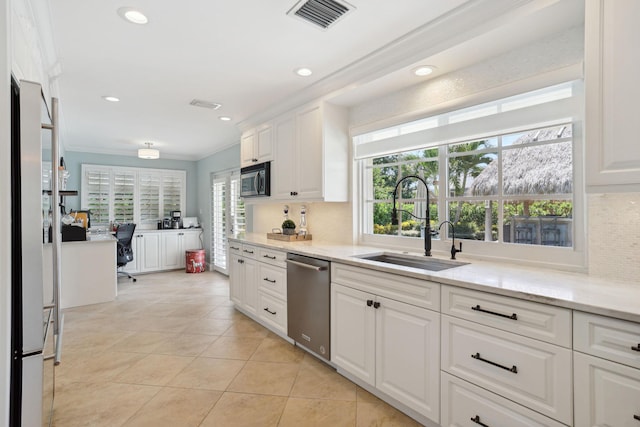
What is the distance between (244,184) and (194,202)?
3.63 m

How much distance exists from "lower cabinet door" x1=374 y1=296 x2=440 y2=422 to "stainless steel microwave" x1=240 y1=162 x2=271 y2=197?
2.14m

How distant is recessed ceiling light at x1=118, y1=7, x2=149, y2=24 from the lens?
77.4 inches

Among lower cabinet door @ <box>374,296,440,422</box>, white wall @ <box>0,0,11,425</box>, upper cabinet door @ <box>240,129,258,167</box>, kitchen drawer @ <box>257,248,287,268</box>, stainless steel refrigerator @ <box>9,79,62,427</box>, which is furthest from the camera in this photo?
upper cabinet door @ <box>240,129,258,167</box>

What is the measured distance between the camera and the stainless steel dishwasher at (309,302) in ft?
8.23

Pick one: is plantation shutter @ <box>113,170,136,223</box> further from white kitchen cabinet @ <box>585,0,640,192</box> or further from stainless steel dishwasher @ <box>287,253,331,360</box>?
white kitchen cabinet @ <box>585,0,640,192</box>

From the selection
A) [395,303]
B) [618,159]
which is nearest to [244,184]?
[395,303]

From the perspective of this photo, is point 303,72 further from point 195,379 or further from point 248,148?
point 195,379

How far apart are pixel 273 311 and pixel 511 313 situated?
7.15ft

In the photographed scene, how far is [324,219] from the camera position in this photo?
359cm

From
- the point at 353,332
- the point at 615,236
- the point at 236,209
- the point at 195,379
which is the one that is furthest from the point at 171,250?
the point at 615,236

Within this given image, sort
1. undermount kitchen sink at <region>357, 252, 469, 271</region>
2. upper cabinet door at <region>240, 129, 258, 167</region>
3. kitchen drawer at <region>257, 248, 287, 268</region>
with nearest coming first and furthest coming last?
undermount kitchen sink at <region>357, 252, 469, 271</region> < kitchen drawer at <region>257, 248, 287, 268</region> < upper cabinet door at <region>240, 129, 258, 167</region>

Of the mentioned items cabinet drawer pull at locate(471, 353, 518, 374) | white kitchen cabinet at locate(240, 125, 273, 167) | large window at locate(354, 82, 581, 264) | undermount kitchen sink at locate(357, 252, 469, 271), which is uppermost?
white kitchen cabinet at locate(240, 125, 273, 167)

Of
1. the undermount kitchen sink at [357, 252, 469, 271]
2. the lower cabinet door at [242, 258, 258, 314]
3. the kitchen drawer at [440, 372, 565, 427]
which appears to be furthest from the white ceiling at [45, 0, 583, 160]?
the kitchen drawer at [440, 372, 565, 427]

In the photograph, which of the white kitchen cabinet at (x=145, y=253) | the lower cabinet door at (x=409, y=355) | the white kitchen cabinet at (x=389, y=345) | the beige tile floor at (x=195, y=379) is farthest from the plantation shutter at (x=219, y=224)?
the lower cabinet door at (x=409, y=355)
